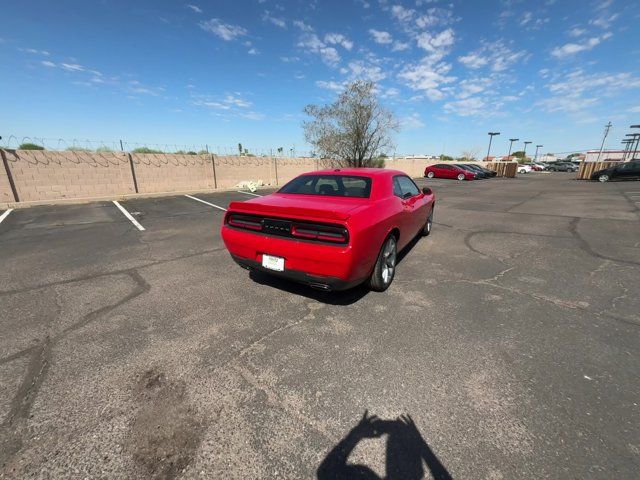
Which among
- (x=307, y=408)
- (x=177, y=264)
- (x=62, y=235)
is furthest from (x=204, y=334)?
(x=62, y=235)

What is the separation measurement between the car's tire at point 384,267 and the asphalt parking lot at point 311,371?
14cm

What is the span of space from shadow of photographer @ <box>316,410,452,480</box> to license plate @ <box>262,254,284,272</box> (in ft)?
5.30

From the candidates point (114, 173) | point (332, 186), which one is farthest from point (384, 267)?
point (114, 173)

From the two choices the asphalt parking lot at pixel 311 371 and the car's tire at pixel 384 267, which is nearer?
the asphalt parking lot at pixel 311 371

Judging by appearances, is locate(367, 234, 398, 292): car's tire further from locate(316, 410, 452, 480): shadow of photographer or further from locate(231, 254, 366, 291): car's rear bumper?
locate(316, 410, 452, 480): shadow of photographer

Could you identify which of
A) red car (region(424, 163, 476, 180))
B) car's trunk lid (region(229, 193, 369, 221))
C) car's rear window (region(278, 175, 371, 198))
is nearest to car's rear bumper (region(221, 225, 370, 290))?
car's trunk lid (region(229, 193, 369, 221))

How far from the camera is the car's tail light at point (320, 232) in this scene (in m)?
2.77

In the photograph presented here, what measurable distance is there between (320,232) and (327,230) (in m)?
0.08

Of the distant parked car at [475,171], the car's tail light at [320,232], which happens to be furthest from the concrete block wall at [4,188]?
the distant parked car at [475,171]

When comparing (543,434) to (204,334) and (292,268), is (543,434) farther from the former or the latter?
(204,334)

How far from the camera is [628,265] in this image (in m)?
4.54

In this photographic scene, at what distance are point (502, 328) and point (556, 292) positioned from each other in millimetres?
1423

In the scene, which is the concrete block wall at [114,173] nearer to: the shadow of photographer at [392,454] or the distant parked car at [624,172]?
the shadow of photographer at [392,454]

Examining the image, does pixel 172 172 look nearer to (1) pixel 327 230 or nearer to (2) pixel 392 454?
(1) pixel 327 230
